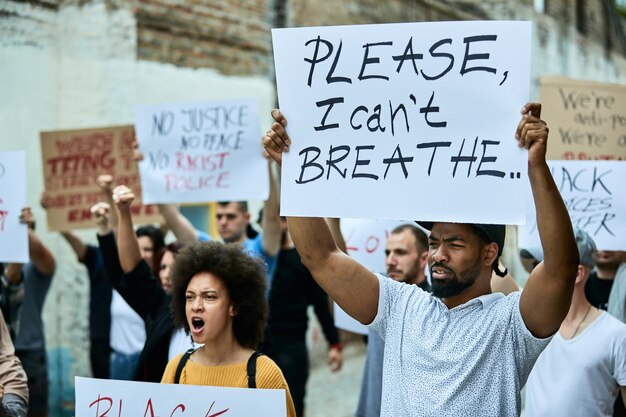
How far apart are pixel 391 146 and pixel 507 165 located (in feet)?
1.42

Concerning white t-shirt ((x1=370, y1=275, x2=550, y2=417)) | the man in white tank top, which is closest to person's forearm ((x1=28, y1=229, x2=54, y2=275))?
the man in white tank top

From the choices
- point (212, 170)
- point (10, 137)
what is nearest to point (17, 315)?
point (212, 170)

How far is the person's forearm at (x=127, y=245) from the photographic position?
472cm

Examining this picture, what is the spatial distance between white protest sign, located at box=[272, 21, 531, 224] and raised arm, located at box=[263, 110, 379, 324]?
53 mm

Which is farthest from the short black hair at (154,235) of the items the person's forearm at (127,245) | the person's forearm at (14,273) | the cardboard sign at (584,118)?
the cardboard sign at (584,118)

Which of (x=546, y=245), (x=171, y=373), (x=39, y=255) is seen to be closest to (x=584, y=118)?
(x=546, y=245)

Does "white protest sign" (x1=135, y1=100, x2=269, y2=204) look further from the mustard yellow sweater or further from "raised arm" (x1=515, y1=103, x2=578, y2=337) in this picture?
"raised arm" (x1=515, y1=103, x2=578, y2=337)

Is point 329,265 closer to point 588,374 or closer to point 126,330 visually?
point 588,374

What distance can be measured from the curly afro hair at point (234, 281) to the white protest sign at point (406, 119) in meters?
0.74

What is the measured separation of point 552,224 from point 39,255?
4.26 meters

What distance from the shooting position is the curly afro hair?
4.02m

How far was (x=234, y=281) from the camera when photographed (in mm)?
4051

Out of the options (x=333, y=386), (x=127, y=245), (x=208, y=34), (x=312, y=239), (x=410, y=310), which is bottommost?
(x=333, y=386)

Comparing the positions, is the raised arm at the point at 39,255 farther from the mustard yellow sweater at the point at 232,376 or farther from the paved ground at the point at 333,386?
the paved ground at the point at 333,386
